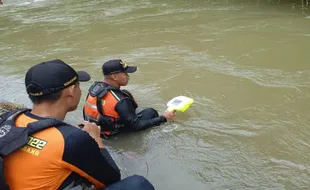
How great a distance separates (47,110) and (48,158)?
1.29ft

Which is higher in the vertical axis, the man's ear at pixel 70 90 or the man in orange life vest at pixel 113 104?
the man's ear at pixel 70 90

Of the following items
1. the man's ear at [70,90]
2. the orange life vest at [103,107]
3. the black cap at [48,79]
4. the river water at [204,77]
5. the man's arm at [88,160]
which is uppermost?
the black cap at [48,79]

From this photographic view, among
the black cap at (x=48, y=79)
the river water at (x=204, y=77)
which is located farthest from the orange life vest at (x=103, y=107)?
the black cap at (x=48, y=79)

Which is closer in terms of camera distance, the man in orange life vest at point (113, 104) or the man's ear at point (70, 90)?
the man's ear at point (70, 90)

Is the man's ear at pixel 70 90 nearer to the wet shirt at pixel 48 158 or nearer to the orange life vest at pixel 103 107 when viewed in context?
the wet shirt at pixel 48 158

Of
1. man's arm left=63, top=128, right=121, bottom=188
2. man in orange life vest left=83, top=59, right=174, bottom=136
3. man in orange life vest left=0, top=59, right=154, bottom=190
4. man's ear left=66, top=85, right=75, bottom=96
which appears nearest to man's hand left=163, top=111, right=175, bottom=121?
man in orange life vest left=83, top=59, right=174, bottom=136

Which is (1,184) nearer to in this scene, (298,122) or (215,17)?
(298,122)

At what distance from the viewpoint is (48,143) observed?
220cm

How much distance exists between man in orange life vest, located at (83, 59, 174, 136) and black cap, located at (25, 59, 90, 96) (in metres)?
1.81

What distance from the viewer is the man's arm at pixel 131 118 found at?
14.2 ft

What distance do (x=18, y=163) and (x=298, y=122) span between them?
393 centimetres

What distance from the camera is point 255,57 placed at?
25.6 ft

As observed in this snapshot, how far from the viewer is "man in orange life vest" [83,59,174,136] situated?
432cm

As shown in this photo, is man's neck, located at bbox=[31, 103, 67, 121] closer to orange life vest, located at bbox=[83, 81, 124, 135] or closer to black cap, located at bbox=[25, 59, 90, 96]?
black cap, located at bbox=[25, 59, 90, 96]
